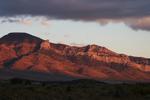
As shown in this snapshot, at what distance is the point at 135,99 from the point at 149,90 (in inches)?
296

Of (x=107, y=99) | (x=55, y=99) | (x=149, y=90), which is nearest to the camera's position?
(x=55, y=99)

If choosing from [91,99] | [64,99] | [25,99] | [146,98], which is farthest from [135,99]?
[25,99]

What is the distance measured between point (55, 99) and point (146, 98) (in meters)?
6.38

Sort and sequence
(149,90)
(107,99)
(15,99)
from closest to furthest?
(15,99), (107,99), (149,90)

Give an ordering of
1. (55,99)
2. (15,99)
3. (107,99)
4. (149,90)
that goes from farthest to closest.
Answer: (149,90) < (107,99) < (55,99) < (15,99)

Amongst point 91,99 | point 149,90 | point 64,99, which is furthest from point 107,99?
point 149,90

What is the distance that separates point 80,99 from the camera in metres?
28.5

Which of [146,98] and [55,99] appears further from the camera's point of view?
[146,98]

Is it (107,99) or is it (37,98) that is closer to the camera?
(37,98)

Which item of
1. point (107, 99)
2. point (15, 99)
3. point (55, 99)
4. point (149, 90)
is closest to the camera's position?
point (15, 99)

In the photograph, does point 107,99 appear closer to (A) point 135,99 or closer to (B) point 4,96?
(A) point 135,99

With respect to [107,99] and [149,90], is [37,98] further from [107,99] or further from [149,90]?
[149,90]

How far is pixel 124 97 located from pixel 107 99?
7.13 feet

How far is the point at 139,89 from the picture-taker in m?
37.2
